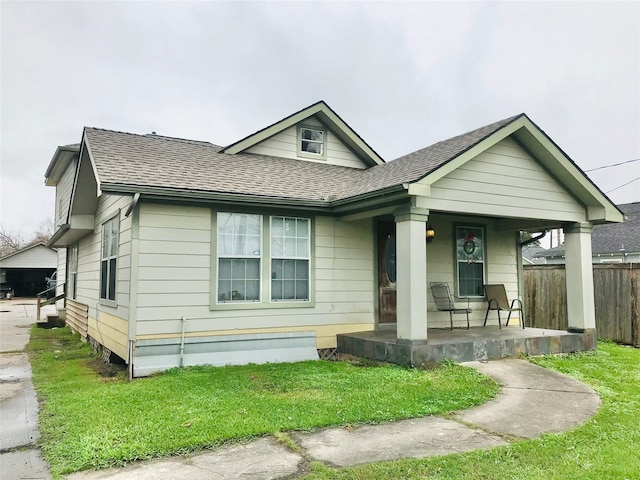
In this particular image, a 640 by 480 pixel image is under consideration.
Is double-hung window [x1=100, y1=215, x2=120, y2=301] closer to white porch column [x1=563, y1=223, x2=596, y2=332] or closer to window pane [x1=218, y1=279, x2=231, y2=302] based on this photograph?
window pane [x1=218, y1=279, x2=231, y2=302]

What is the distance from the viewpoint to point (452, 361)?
6.92 meters

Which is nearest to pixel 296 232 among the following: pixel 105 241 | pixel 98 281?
pixel 105 241

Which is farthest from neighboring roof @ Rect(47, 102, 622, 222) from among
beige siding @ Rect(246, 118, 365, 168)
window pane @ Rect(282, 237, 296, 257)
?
window pane @ Rect(282, 237, 296, 257)

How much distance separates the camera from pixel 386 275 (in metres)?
8.91

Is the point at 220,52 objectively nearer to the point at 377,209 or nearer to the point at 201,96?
the point at 201,96

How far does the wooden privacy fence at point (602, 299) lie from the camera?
10008 mm

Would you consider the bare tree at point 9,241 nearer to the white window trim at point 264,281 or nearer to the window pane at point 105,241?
the window pane at point 105,241

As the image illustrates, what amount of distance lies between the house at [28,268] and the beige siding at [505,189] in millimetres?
31961

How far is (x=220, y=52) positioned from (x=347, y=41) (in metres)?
4.26

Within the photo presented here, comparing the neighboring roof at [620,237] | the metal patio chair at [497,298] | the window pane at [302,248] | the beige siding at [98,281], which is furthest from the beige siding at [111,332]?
the neighboring roof at [620,237]

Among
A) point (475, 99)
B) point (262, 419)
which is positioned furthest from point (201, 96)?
point (262, 419)

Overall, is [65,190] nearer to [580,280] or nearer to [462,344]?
[462,344]

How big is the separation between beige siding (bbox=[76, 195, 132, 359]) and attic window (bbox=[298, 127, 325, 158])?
3.90 metres

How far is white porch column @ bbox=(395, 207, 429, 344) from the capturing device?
21.8 ft
